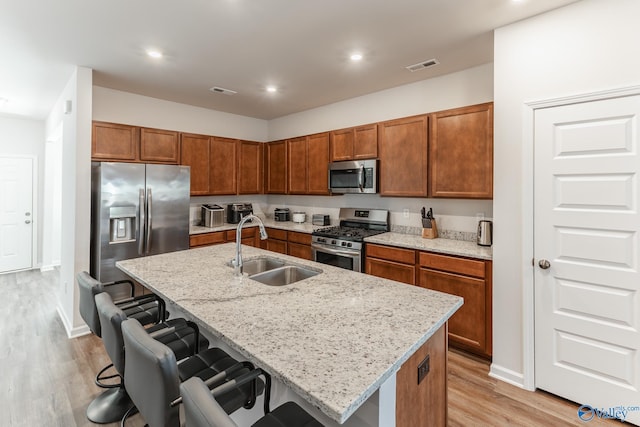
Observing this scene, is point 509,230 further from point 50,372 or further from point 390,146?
point 50,372

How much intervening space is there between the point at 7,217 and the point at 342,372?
7170mm

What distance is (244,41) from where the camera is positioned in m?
2.66

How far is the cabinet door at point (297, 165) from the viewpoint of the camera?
181 inches

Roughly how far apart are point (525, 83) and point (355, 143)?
1966 millimetres

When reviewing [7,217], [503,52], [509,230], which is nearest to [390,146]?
[503,52]

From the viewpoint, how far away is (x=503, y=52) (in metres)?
2.41

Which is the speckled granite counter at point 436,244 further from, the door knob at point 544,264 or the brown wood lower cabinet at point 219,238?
the brown wood lower cabinet at point 219,238

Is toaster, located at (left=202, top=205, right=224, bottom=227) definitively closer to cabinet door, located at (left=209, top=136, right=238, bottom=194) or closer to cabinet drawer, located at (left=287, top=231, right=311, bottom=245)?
cabinet door, located at (left=209, top=136, right=238, bottom=194)

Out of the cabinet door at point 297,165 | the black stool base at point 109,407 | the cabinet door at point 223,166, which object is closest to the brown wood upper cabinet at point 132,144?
the cabinet door at point 223,166

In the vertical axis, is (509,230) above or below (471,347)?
above

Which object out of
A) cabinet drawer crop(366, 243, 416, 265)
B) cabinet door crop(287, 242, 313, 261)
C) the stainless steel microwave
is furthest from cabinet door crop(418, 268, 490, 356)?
cabinet door crop(287, 242, 313, 261)

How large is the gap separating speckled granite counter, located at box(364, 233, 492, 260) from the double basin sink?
129 centimetres
